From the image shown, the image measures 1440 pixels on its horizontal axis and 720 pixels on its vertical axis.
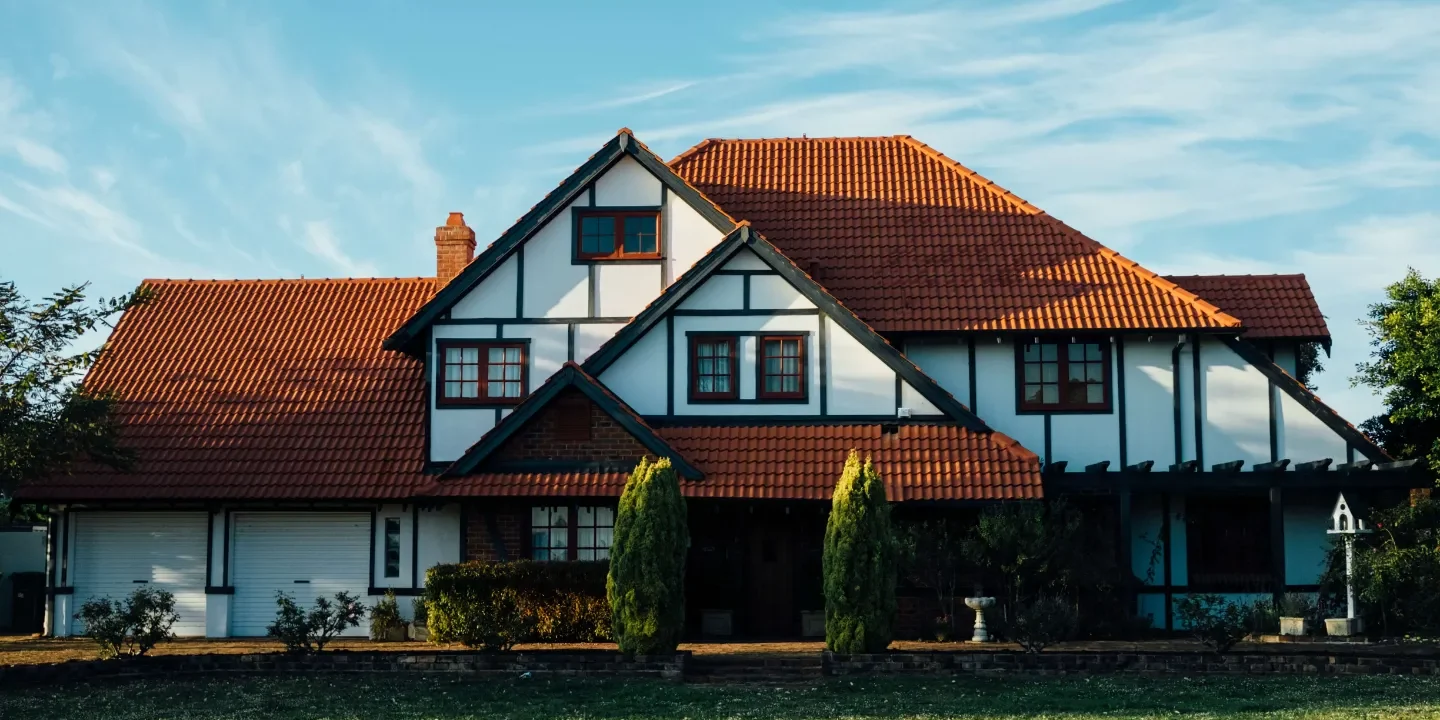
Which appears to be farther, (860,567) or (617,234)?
(617,234)

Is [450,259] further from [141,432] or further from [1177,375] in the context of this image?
[1177,375]

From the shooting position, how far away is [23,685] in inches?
774

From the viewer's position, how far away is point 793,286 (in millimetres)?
26609

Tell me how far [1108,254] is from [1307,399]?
409cm

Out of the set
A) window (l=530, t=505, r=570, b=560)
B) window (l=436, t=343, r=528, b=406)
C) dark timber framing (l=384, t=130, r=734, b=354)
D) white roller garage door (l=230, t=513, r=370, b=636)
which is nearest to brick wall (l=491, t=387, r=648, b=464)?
window (l=530, t=505, r=570, b=560)

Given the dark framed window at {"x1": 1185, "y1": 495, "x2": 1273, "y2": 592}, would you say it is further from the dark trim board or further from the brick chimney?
the brick chimney

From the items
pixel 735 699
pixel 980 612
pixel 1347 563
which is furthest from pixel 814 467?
pixel 1347 563

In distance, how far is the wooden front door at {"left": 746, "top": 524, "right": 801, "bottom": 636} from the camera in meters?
26.2

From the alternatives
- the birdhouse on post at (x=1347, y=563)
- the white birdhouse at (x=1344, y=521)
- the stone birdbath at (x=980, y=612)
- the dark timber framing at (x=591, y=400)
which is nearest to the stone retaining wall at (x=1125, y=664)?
the stone birdbath at (x=980, y=612)

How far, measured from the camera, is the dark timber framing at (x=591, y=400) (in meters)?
25.1

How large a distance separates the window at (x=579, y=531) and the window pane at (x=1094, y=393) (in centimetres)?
813

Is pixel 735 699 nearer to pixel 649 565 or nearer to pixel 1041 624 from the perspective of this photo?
pixel 649 565

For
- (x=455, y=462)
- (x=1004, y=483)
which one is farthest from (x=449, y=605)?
(x=1004, y=483)

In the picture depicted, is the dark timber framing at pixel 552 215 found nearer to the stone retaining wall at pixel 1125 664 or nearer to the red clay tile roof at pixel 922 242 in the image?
the red clay tile roof at pixel 922 242
